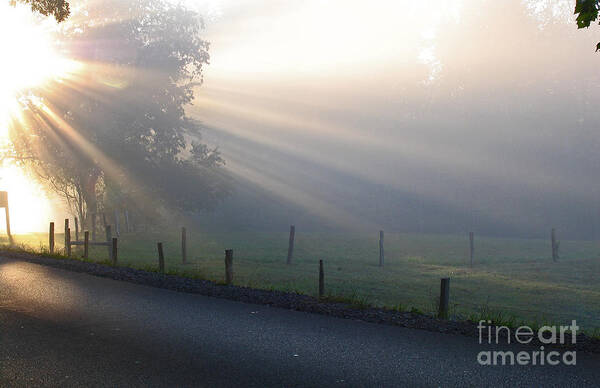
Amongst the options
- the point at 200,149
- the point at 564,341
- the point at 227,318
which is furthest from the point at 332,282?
the point at 200,149

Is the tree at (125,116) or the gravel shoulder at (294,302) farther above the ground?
the tree at (125,116)

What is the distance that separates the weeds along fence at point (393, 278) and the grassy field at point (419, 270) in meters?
0.04

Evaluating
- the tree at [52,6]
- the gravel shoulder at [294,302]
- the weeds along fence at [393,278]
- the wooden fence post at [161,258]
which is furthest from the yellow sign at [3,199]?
the wooden fence post at [161,258]

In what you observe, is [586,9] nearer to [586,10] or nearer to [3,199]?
[586,10]

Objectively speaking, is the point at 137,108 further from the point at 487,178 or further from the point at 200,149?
the point at 487,178

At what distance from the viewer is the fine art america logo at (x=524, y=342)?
8272 millimetres

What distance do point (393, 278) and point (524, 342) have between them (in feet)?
42.7

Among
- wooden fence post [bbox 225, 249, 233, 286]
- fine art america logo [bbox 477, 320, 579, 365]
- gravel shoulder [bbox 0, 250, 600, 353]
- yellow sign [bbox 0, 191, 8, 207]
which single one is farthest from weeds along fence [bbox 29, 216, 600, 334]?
yellow sign [bbox 0, 191, 8, 207]

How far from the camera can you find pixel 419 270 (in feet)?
84.5

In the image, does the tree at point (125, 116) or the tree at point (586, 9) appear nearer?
the tree at point (586, 9)

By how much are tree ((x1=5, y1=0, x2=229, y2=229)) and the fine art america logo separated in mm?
32903

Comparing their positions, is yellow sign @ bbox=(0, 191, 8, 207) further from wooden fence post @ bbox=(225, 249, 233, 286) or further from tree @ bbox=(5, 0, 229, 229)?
wooden fence post @ bbox=(225, 249, 233, 286)

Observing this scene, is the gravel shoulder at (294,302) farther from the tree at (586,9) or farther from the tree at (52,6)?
the tree at (52,6)

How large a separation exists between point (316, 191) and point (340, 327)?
165 feet
